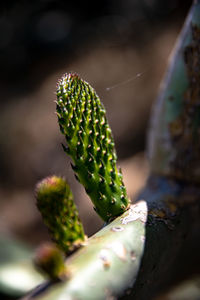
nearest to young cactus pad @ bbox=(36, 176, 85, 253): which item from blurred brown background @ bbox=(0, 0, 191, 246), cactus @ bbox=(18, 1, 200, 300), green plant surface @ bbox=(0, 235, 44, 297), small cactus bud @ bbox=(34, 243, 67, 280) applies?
cactus @ bbox=(18, 1, 200, 300)

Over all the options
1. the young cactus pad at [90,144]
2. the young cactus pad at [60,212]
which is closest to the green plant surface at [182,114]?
the young cactus pad at [90,144]

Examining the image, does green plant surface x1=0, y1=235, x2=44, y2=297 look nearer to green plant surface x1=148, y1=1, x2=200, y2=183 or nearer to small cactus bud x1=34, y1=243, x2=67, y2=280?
green plant surface x1=148, y1=1, x2=200, y2=183

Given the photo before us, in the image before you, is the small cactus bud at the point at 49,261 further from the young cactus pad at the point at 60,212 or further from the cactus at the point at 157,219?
the young cactus pad at the point at 60,212

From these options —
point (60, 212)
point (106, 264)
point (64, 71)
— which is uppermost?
point (64, 71)

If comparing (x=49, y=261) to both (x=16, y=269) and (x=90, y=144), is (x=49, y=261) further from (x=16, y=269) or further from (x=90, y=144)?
(x=16, y=269)

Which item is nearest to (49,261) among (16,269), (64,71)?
(16,269)

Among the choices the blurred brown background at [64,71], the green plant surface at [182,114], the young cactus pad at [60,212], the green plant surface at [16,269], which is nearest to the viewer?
the young cactus pad at [60,212]

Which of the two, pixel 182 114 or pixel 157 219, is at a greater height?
pixel 182 114
